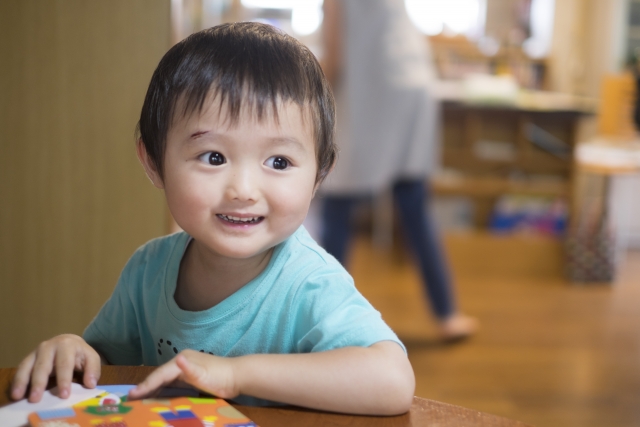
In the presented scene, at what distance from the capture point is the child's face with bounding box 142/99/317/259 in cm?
64

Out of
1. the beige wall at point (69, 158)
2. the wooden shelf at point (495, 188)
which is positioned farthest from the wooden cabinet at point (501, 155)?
the beige wall at point (69, 158)

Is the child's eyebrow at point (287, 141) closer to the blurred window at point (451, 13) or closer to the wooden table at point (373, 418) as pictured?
the wooden table at point (373, 418)

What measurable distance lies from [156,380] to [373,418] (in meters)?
0.18

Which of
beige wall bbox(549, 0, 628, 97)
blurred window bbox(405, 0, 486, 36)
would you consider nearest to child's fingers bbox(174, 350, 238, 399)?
beige wall bbox(549, 0, 628, 97)

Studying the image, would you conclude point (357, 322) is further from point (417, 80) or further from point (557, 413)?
point (417, 80)

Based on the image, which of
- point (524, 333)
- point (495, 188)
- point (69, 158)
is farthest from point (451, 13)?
point (69, 158)

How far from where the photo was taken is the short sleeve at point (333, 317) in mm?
655

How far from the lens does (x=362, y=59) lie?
2277 mm

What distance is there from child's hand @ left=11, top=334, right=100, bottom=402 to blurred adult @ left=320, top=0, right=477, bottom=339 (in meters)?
1.56

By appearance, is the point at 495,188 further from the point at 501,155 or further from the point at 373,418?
the point at 373,418

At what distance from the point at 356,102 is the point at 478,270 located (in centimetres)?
153

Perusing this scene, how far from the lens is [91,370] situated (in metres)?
0.62

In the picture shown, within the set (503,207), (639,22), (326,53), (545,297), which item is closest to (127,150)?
(326,53)

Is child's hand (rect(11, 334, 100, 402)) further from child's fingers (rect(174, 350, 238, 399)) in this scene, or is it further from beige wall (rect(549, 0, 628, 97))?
beige wall (rect(549, 0, 628, 97))
